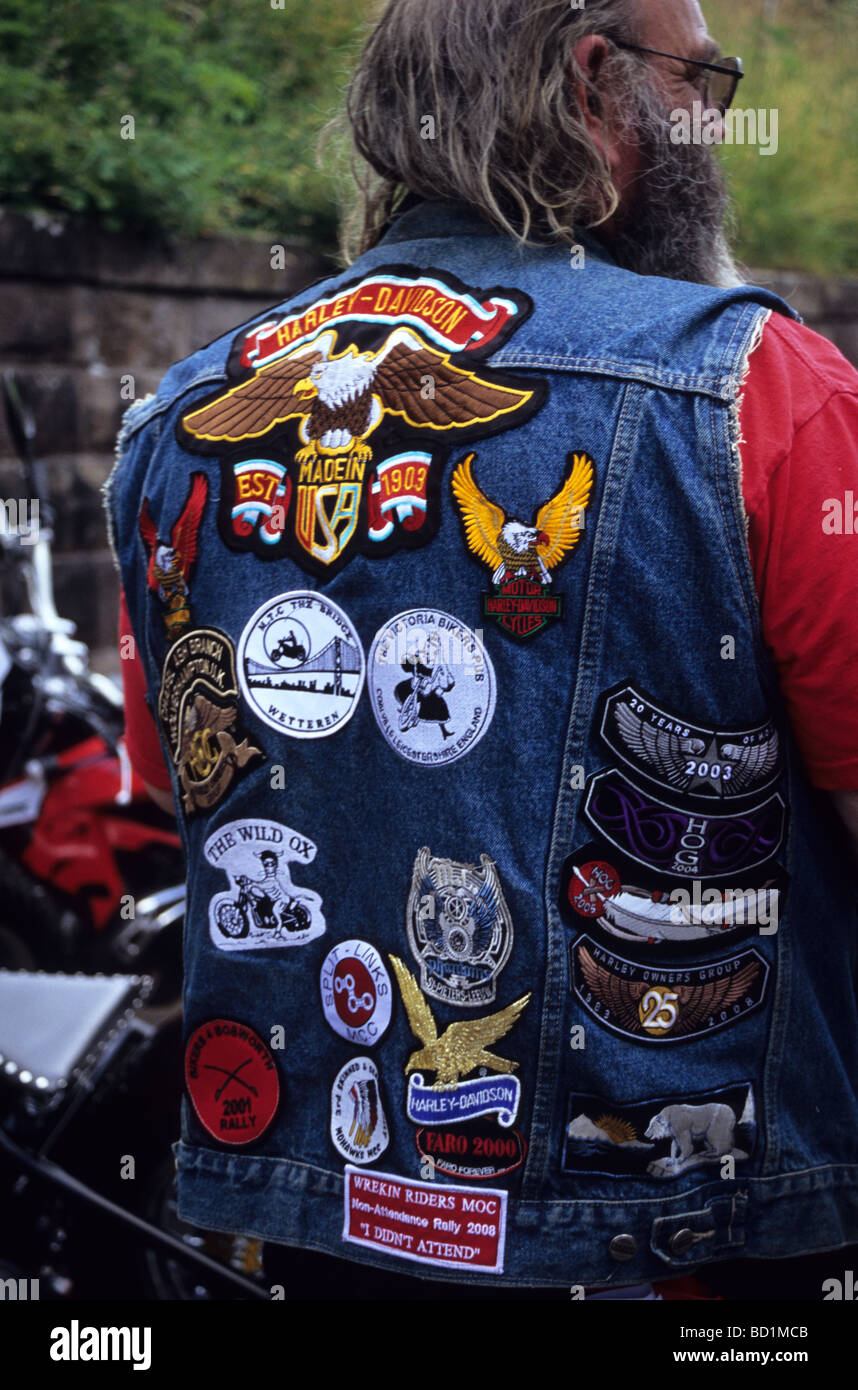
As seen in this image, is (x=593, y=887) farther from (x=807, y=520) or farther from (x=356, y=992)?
(x=807, y=520)

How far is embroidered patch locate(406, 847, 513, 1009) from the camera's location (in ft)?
4.13

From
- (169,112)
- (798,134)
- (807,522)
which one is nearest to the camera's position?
(807,522)

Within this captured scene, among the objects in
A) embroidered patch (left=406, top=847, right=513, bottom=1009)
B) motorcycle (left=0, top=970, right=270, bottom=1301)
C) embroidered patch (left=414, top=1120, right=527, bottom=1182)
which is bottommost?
motorcycle (left=0, top=970, right=270, bottom=1301)

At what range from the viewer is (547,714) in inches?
49.2

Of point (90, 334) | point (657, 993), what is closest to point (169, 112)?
point (90, 334)

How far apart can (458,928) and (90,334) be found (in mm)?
3585

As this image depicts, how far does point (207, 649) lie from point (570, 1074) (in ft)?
1.84

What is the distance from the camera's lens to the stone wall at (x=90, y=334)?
413 centimetres

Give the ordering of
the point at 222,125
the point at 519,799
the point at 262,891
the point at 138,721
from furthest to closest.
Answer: the point at 222,125
the point at 138,721
the point at 262,891
the point at 519,799

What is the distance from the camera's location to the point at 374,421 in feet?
4.29

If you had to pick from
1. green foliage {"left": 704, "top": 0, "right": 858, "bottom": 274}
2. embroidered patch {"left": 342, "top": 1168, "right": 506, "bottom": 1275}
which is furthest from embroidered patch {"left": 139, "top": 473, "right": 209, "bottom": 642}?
green foliage {"left": 704, "top": 0, "right": 858, "bottom": 274}

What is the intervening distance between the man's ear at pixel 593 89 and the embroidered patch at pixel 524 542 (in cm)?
36

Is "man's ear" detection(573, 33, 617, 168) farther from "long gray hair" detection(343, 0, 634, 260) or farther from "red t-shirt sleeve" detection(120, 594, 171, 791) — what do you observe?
"red t-shirt sleeve" detection(120, 594, 171, 791)
